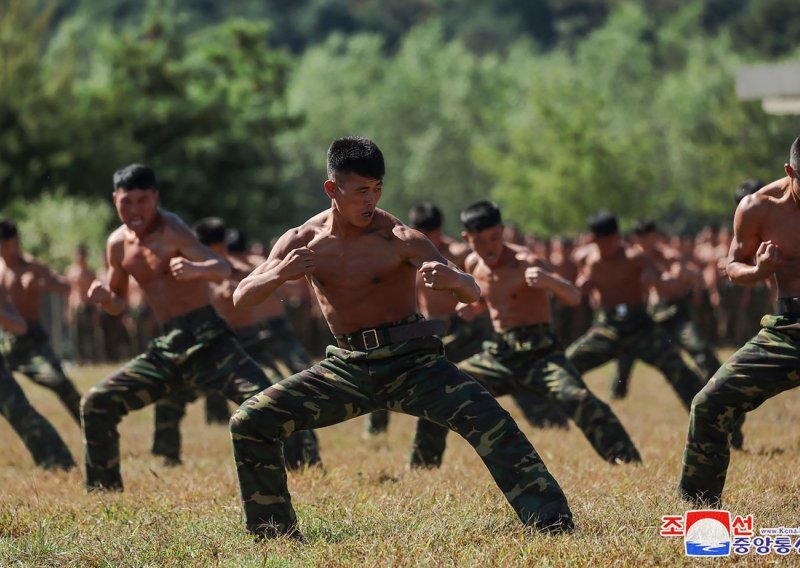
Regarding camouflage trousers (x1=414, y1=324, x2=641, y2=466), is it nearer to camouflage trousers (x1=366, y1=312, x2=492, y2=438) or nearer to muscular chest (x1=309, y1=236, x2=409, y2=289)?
camouflage trousers (x1=366, y1=312, x2=492, y2=438)

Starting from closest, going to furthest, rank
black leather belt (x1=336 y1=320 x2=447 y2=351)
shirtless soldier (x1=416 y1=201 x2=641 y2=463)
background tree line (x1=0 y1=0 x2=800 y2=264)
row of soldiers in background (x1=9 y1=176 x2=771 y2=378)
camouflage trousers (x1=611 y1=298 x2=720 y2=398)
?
black leather belt (x1=336 y1=320 x2=447 y2=351) < shirtless soldier (x1=416 y1=201 x2=641 y2=463) < camouflage trousers (x1=611 y1=298 x2=720 y2=398) < row of soldiers in background (x1=9 y1=176 x2=771 y2=378) < background tree line (x1=0 y1=0 x2=800 y2=264)

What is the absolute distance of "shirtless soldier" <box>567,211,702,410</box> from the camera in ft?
39.5

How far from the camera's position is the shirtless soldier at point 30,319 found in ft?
41.4

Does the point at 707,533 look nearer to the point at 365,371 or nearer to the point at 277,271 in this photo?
the point at 365,371

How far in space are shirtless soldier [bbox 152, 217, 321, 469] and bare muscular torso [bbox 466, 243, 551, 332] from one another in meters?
1.65

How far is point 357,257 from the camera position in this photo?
6859mm

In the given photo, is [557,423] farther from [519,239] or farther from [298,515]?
[519,239]

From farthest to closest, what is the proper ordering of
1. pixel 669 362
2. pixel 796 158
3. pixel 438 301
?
pixel 438 301 < pixel 669 362 < pixel 796 158

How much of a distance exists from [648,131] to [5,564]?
194 ft

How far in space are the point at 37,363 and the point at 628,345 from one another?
17.5ft

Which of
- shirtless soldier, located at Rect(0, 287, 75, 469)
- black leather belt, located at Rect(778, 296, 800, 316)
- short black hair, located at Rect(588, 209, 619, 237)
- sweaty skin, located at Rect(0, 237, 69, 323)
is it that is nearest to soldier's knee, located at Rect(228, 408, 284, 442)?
black leather belt, located at Rect(778, 296, 800, 316)

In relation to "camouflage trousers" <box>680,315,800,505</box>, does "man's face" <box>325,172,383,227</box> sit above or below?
above

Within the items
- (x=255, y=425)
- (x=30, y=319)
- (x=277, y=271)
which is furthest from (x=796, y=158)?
(x=30, y=319)

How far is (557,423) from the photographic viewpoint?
1309 cm
